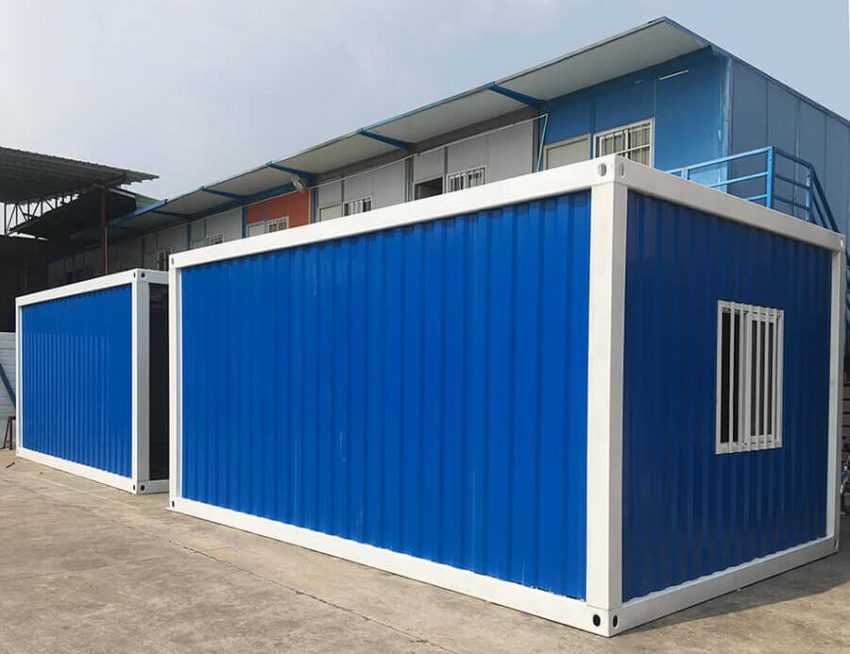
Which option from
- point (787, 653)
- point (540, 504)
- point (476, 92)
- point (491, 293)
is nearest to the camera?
point (787, 653)

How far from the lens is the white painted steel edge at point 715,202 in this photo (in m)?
5.30

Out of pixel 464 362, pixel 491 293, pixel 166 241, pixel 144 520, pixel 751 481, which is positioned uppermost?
pixel 166 241

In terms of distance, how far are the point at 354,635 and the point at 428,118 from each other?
34.1 ft

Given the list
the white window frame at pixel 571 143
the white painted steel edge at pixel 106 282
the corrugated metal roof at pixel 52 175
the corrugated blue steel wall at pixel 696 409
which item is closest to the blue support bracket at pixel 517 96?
the white window frame at pixel 571 143

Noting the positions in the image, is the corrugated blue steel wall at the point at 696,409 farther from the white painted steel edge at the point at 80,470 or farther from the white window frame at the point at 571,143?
the white painted steel edge at the point at 80,470

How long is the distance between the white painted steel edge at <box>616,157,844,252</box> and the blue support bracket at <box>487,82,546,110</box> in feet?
19.8

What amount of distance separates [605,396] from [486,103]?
887cm

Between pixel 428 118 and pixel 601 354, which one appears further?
pixel 428 118

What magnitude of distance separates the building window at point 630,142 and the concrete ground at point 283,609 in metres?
6.10

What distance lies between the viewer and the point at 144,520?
345 inches

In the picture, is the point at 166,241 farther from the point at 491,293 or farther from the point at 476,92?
the point at 491,293

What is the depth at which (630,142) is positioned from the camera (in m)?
11.6

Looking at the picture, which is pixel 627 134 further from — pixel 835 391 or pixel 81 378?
pixel 81 378

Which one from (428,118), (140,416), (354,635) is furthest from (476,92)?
(354,635)
